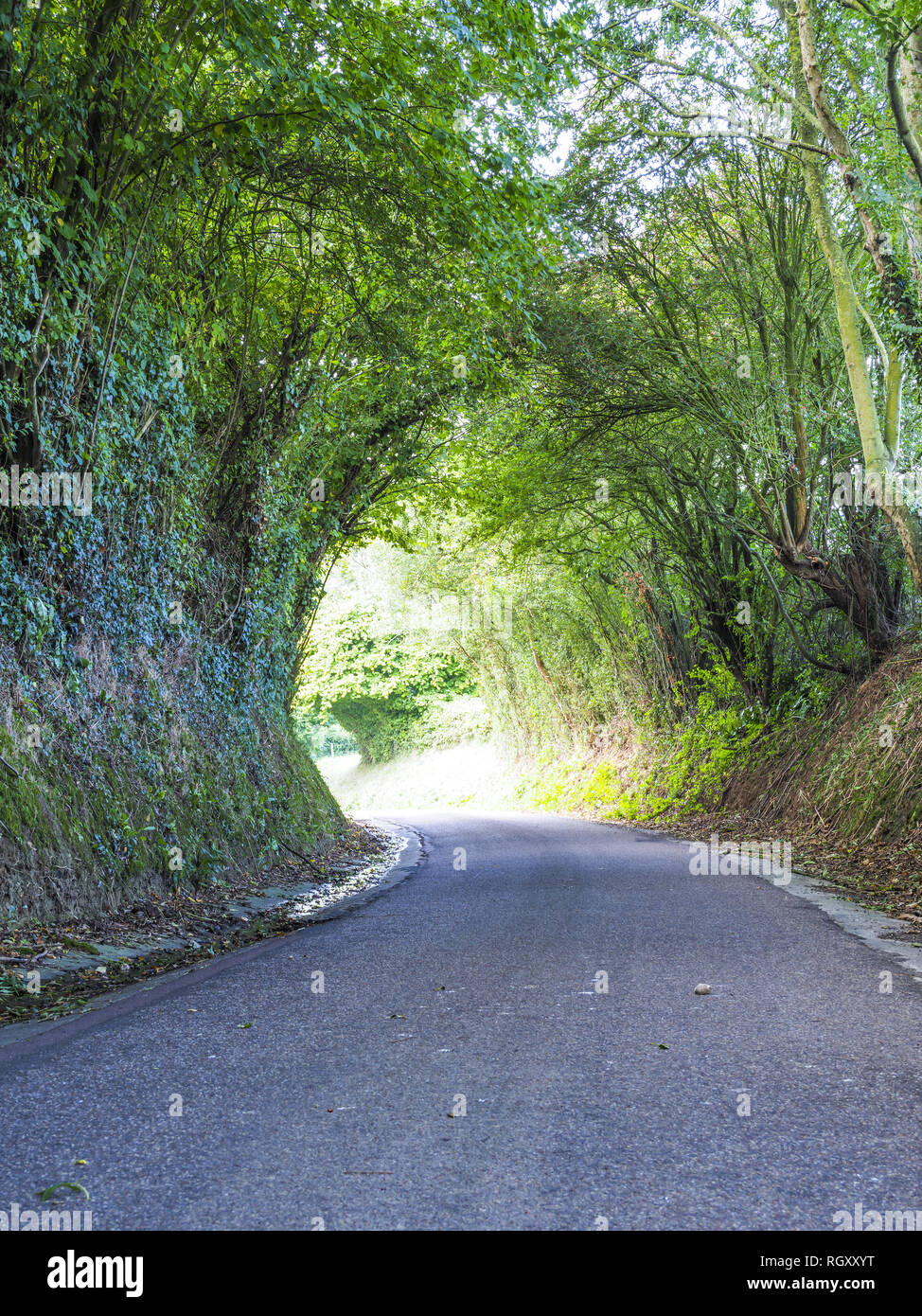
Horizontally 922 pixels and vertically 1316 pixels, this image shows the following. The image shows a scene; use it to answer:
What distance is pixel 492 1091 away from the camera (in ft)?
10.7

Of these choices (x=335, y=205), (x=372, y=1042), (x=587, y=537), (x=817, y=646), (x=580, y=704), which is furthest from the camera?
(x=580, y=704)

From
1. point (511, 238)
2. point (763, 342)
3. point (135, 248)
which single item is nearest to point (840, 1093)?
point (511, 238)

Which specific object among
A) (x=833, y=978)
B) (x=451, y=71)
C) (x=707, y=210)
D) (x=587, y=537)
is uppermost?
(x=707, y=210)

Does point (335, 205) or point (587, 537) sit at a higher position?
point (335, 205)

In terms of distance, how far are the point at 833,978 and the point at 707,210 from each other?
10182mm

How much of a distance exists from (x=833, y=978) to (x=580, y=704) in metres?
19.7

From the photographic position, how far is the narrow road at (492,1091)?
246cm

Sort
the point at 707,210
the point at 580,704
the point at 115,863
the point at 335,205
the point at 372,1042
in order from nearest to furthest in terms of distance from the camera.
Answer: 1. the point at 372,1042
2. the point at 115,863
3. the point at 335,205
4. the point at 707,210
5. the point at 580,704

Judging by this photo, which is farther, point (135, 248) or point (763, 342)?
point (763, 342)

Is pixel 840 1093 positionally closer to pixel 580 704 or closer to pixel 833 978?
pixel 833 978

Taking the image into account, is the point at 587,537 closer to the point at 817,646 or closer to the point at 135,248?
the point at 817,646

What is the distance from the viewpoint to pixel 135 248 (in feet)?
22.1

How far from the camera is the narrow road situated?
2.46 m
